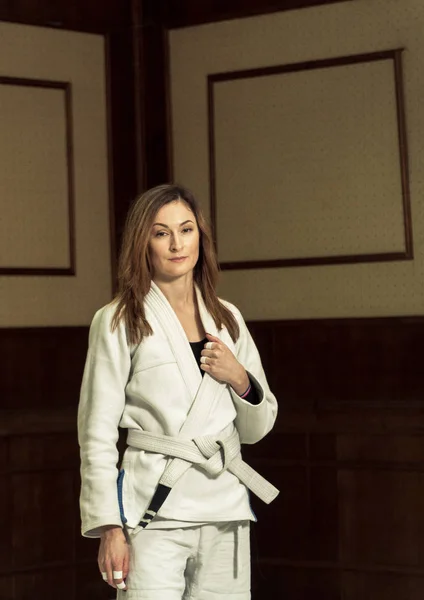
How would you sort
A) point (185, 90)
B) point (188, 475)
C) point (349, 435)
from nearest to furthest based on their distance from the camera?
point (188, 475)
point (349, 435)
point (185, 90)

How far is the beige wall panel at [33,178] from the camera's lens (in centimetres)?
392

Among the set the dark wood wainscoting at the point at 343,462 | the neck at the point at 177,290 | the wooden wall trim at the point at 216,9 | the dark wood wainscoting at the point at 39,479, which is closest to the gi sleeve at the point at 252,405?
the neck at the point at 177,290

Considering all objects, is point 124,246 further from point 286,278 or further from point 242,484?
point 286,278

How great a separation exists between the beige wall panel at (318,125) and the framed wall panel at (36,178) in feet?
1.40

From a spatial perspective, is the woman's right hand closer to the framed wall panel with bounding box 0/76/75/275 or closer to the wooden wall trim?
the framed wall panel with bounding box 0/76/75/275

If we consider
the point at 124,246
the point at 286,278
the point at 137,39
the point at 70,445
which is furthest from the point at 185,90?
the point at 124,246

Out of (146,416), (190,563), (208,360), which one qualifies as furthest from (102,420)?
(190,563)

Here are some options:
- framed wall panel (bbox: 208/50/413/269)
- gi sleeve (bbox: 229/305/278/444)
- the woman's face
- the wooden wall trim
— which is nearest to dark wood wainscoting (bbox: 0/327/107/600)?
framed wall panel (bbox: 208/50/413/269)

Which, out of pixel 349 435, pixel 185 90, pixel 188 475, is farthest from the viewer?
pixel 185 90

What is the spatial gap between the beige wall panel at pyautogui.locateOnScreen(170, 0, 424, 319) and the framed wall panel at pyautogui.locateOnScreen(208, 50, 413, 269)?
0.01m

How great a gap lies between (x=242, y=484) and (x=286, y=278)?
5.82ft

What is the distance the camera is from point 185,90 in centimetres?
411

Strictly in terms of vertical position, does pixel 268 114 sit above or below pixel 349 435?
above

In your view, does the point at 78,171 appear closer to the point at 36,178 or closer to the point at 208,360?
the point at 36,178
